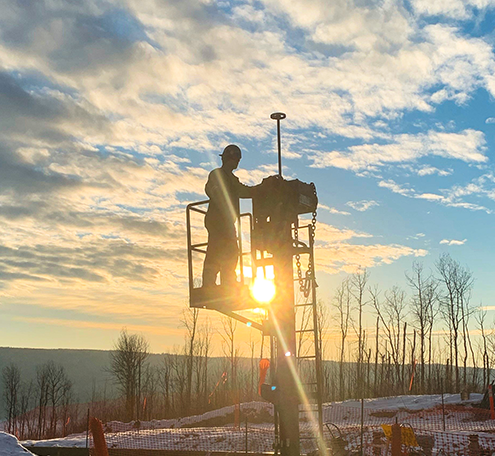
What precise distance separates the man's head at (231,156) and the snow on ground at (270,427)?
685cm

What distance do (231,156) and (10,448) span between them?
23.7 feet

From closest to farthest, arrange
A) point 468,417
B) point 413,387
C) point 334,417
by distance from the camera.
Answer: point 468,417
point 334,417
point 413,387

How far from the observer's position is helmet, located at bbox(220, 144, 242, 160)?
872 centimetres

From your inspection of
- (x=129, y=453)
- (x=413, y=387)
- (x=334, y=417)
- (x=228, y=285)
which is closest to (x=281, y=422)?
(x=228, y=285)

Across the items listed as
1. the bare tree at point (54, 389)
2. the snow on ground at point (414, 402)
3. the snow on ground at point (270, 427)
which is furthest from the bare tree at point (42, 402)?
the snow on ground at point (414, 402)

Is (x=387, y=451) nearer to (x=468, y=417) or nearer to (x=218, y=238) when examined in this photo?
(x=218, y=238)

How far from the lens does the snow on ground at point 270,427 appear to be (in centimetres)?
1903

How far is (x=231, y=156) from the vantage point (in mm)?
8719

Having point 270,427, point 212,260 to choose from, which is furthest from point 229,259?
point 270,427

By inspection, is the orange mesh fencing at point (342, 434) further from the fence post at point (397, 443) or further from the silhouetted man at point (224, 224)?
the silhouetted man at point (224, 224)

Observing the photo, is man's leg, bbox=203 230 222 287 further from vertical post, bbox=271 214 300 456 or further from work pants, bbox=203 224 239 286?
vertical post, bbox=271 214 300 456

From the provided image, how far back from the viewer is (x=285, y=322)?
28.4 ft

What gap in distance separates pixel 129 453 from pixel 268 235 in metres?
8.00

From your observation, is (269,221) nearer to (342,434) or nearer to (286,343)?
(286,343)
